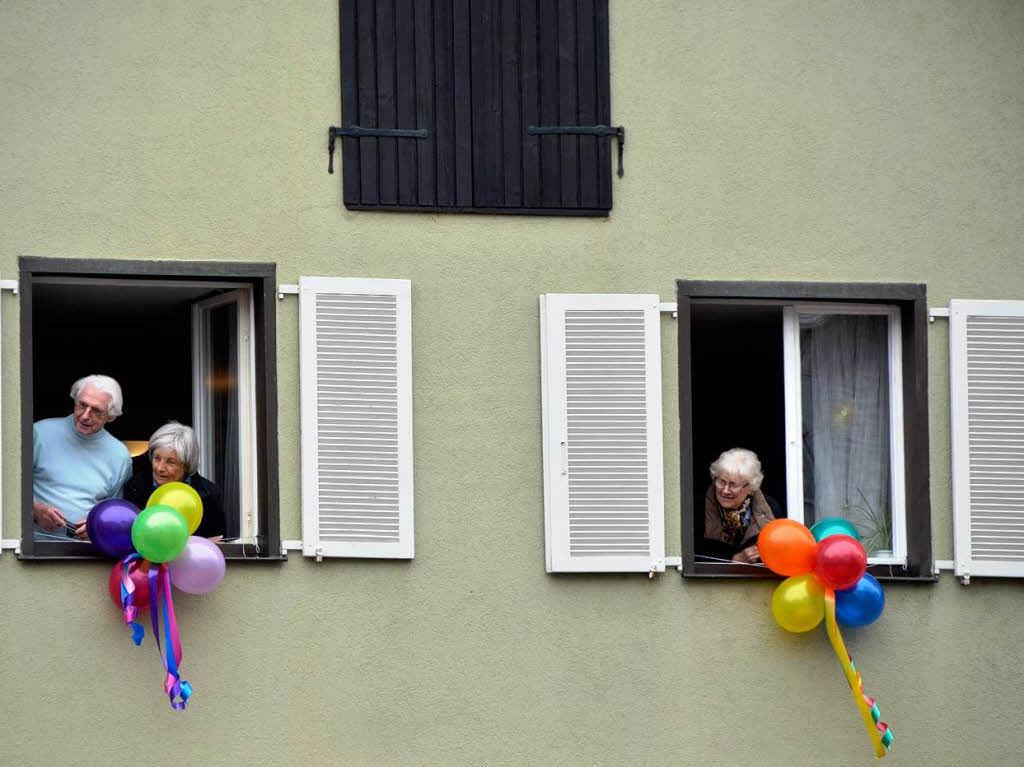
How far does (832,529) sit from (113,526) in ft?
10.8

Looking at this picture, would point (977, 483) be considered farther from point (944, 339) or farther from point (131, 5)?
point (131, 5)

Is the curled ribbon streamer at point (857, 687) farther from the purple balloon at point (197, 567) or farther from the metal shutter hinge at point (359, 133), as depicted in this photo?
the metal shutter hinge at point (359, 133)

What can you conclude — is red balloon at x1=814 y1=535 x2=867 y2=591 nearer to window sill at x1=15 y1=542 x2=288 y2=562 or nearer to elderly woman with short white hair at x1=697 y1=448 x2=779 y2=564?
elderly woman with short white hair at x1=697 y1=448 x2=779 y2=564

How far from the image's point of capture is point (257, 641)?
11.1m

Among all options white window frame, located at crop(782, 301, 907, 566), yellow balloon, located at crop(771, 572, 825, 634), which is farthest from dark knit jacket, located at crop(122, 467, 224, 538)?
white window frame, located at crop(782, 301, 907, 566)

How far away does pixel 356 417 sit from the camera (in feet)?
37.2

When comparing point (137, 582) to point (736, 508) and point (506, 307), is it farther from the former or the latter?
point (736, 508)

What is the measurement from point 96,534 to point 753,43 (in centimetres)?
394

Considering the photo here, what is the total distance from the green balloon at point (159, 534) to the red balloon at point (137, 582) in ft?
0.40

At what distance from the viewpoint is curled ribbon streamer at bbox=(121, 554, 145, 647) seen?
34.9 feet

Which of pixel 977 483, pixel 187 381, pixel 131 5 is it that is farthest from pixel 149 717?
pixel 977 483

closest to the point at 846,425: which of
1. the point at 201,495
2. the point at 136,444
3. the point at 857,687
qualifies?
the point at 857,687

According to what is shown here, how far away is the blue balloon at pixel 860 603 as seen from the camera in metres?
11.3

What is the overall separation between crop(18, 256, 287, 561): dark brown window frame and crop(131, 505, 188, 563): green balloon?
46 centimetres
